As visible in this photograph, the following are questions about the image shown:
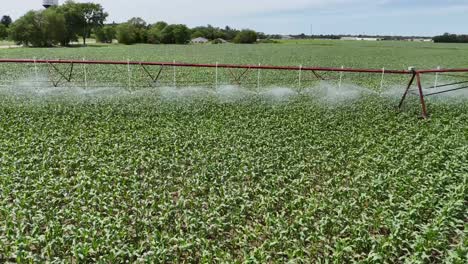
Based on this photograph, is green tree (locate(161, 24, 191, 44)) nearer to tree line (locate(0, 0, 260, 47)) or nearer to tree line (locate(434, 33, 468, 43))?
tree line (locate(0, 0, 260, 47))

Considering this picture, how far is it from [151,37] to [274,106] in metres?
99.2

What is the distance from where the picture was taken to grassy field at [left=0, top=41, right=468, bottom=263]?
17.3 ft

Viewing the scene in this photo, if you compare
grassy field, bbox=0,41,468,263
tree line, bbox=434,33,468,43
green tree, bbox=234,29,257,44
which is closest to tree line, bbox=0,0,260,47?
green tree, bbox=234,29,257,44

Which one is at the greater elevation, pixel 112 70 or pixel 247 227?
pixel 112 70

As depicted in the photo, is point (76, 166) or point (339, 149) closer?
point (76, 166)

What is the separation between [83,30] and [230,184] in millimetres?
105723

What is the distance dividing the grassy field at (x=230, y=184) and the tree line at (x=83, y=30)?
244 ft

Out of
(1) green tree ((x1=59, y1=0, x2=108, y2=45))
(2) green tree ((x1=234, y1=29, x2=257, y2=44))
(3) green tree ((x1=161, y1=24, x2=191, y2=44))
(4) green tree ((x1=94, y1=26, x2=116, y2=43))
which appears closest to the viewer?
(1) green tree ((x1=59, y1=0, x2=108, y2=45))

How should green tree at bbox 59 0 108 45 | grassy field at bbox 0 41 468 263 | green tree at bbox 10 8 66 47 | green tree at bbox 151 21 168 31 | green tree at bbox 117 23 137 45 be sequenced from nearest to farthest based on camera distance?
grassy field at bbox 0 41 468 263 < green tree at bbox 10 8 66 47 < green tree at bbox 59 0 108 45 < green tree at bbox 117 23 137 45 < green tree at bbox 151 21 168 31

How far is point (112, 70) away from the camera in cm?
2825

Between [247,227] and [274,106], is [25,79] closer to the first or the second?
[274,106]

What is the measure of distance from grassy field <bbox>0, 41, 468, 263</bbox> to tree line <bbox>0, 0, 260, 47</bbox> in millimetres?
74489

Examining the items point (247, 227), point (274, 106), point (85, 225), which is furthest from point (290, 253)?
point (274, 106)

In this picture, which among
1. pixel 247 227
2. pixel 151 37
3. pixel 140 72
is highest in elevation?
pixel 151 37
